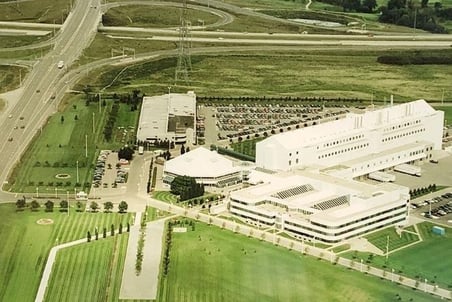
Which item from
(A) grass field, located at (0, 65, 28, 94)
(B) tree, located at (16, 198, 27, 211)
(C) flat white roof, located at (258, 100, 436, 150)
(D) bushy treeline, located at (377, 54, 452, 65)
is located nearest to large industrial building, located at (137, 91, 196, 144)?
(C) flat white roof, located at (258, 100, 436, 150)

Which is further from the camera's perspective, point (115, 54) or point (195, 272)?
point (115, 54)

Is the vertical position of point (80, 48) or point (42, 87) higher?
point (80, 48)

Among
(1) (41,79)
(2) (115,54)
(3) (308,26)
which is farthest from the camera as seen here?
(3) (308,26)

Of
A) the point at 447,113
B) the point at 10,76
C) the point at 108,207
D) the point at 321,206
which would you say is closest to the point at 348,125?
the point at 321,206

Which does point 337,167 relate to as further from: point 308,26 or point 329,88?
point 308,26

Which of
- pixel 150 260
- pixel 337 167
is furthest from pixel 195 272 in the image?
pixel 337 167

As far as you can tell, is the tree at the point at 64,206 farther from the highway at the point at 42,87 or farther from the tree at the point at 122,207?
the highway at the point at 42,87

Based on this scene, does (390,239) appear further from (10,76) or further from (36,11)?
(36,11)

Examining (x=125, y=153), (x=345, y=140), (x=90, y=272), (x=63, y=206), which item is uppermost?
(x=345, y=140)
